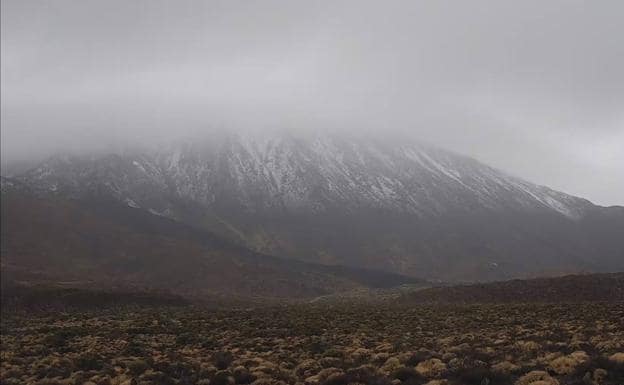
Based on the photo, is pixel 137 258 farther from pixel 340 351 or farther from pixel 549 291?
pixel 340 351

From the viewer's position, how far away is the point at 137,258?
472 feet

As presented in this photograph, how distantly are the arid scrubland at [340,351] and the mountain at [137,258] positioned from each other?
2939 inches

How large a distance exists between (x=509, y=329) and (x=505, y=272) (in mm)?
158348

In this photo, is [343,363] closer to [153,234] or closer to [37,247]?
[37,247]

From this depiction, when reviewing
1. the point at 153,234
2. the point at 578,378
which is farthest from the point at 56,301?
the point at 153,234

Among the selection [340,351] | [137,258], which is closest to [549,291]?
[340,351]

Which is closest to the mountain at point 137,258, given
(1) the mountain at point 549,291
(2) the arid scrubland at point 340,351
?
(1) the mountain at point 549,291

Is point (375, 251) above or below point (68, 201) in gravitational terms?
below

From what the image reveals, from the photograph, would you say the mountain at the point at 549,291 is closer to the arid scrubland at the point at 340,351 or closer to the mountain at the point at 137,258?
the arid scrubland at the point at 340,351

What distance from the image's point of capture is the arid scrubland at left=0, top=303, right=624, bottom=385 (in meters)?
17.0

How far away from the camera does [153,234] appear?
544 ft

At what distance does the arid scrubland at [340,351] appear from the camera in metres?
17.0

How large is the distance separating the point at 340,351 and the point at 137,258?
422 feet

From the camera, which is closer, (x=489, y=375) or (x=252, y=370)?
(x=489, y=375)
